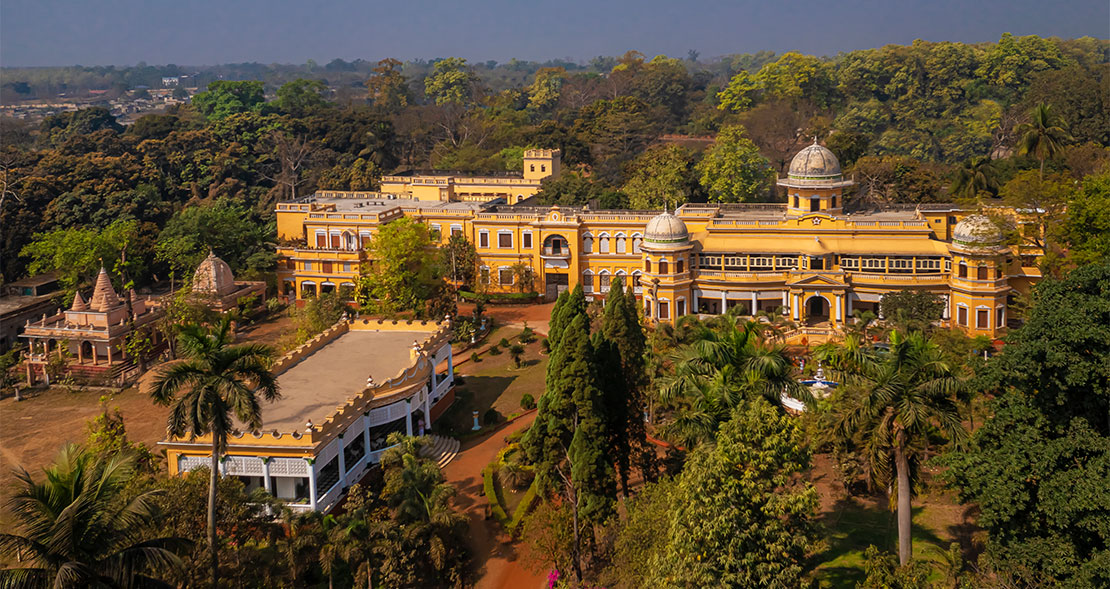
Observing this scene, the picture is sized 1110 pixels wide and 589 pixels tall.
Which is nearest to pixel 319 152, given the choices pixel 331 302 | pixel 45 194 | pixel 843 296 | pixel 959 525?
pixel 45 194

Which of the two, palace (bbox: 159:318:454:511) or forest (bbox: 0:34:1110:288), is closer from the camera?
palace (bbox: 159:318:454:511)

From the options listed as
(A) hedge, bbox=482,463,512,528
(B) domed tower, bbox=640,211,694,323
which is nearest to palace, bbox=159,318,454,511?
(A) hedge, bbox=482,463,512,528

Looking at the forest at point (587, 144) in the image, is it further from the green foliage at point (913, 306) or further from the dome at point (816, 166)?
the dome at point (816, 166)

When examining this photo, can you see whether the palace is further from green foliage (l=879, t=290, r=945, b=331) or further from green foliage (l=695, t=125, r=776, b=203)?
green foliage (l=695, t=125, r=776, b=203)

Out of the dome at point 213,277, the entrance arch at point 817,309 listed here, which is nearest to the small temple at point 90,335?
the dome at point 213,277

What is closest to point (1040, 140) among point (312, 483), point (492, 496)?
point (492, 496)

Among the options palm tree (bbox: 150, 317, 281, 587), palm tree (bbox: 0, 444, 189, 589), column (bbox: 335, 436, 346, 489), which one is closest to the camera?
palm tree (bbox: 0, 444, 189, 589)
